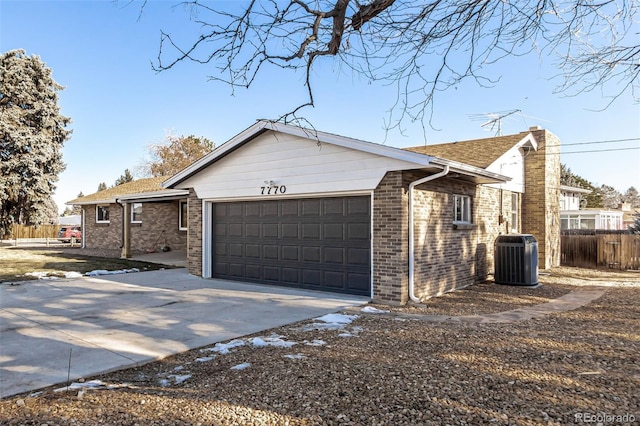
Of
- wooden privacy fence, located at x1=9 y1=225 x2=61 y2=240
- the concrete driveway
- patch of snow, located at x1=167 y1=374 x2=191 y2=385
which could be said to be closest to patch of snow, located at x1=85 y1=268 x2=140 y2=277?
the concrete driveway

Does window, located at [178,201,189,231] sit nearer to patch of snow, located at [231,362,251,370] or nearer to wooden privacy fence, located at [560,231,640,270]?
patch of snow, located at [231,362,251,370]

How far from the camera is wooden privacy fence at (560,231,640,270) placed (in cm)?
1431

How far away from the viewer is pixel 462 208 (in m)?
10.6

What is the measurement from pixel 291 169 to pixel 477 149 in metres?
7.67

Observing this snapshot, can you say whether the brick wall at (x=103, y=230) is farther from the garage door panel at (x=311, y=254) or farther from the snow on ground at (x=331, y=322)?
the snow on ground at (x=331, y=322)

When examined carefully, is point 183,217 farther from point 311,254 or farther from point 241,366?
point 241,366

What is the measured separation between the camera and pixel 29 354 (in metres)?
4.85

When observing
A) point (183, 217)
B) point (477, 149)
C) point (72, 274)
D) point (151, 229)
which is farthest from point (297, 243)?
point (151, 229)

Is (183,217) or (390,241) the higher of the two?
(183,217)

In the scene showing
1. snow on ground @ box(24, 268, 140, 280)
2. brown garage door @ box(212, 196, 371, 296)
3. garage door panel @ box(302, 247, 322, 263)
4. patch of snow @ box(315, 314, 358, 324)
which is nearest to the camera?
patch of snow @ box(315, 314, 358, 324)

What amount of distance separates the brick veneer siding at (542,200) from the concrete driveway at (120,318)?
947cm

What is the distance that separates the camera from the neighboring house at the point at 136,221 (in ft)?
56.4

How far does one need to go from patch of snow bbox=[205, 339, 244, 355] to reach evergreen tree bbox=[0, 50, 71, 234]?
2127 cm

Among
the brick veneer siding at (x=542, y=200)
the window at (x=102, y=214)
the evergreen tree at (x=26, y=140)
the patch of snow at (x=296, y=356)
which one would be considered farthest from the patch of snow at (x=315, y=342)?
the evergreen tree at (x=26, y=140)
